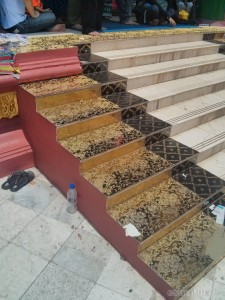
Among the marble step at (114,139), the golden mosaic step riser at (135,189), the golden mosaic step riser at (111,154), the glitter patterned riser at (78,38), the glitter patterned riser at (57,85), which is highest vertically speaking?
the glitter patterned riser at (78,38)

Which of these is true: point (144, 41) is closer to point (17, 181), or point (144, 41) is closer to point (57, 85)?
point (57, 85)

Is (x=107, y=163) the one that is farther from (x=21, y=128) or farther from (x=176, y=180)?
(x=21, y=128)

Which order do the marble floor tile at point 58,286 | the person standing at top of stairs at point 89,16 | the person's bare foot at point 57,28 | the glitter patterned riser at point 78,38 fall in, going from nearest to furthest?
the marble floor tile at point 58,286 → the glitter patterned riser at point 78,38 → the person standing at top of stairs at point 89,16 → the person's bare foot at point 57,28

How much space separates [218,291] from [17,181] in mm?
2520

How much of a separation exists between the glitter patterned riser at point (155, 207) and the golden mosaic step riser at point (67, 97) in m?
1.51

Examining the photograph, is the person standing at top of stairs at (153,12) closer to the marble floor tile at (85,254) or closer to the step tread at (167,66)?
the step tread at (167,66)

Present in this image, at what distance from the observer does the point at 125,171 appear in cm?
322

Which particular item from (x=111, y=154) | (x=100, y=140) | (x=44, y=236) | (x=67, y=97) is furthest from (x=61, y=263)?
(x=67, y=97)

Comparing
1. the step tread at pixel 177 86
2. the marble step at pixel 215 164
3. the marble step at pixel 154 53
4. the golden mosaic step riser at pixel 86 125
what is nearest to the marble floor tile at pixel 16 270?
the golden mosaic step riser at pixel 86 125

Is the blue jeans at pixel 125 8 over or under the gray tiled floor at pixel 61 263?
over

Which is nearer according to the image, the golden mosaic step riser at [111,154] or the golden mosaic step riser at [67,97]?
the golden mosaic step riser at [111,154]

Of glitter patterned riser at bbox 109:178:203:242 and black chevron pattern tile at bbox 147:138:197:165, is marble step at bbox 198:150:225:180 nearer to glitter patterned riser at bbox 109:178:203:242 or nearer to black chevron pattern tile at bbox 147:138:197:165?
black chevron pattern tile at bbox 147:138:197:165

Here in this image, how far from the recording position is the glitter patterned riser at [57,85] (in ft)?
11.5

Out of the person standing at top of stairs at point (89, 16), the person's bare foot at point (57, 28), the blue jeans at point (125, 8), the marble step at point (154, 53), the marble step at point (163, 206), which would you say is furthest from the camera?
the blue jeans at point (125, 8)
